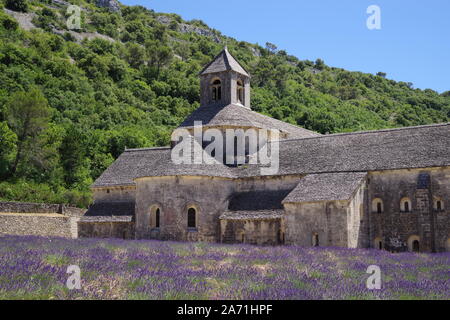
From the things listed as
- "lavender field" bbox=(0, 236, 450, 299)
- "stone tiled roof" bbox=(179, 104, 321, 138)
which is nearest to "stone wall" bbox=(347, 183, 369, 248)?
"lavender field" bbox=(0, 236, 450, 299)

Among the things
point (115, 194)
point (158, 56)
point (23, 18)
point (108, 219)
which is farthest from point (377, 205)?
point (23, 18)

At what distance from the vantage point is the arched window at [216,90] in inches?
1695

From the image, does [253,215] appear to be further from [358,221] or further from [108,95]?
[108,95]

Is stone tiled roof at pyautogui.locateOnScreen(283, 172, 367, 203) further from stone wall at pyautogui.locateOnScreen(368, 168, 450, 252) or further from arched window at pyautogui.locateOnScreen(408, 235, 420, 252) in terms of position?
arched window at pyautogui.locateOnScreen(408, 235, 420, 252)

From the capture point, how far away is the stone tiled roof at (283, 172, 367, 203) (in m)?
30.1

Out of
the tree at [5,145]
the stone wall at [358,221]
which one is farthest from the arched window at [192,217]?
the tree at [5,145]

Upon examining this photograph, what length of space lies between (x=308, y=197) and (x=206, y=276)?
16802mm

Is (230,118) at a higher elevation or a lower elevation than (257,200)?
higher

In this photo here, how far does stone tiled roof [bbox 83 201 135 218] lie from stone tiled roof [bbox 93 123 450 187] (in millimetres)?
1706

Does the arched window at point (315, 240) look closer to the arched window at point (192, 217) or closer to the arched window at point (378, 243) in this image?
the arched window at point (378, 243)

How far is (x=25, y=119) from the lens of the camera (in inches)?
2109

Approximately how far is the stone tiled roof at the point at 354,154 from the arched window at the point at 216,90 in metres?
7.24
